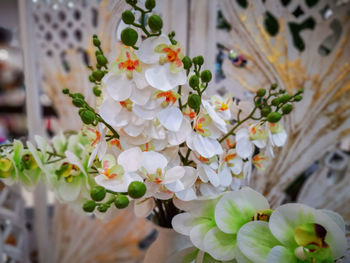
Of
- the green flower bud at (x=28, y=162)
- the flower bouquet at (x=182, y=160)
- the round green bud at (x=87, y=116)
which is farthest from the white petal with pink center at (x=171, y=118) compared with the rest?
the green flower bud at (x=28, y=162)

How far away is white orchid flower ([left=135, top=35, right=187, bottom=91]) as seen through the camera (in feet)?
1.41

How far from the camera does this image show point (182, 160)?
0.55 meters

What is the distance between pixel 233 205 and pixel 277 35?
0.63 meters

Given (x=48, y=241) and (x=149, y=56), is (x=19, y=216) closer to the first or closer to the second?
(x=48, y=241)

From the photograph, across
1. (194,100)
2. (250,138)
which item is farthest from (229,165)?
(194,100)

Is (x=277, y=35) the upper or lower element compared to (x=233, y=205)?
upper

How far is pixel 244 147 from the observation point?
530mm

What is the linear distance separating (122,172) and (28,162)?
0.92 feet

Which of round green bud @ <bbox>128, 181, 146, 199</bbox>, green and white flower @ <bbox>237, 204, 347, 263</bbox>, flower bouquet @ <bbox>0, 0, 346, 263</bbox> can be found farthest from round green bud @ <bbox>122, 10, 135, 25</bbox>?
green and white flower @ <bbox>237, 204, 347, 263</bbox>

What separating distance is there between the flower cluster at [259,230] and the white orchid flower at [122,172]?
13 cm

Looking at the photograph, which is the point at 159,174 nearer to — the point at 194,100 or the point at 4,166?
the point at 194,100

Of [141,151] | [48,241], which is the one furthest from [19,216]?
[141,151]

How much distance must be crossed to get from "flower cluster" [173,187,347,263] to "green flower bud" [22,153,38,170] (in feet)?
1.12

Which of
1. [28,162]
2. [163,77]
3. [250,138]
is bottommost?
[28,162]
